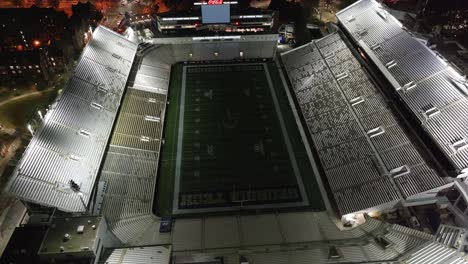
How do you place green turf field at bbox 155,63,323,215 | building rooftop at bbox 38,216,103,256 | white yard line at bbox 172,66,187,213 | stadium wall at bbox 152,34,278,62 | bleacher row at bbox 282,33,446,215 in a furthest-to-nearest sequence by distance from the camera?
stadium wall at bbox 152,34,278,62
green turf field at bbox 155,63,323,215
white yard line at bbox 172,66,187,213
bleacher row at bbox 282,33,446,215
building rooftop at bbox 38,216,103,256

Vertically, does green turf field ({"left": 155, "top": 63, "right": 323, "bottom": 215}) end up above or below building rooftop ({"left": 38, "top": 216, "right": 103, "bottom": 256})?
above

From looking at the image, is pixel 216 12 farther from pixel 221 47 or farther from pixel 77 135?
pixel 77 135

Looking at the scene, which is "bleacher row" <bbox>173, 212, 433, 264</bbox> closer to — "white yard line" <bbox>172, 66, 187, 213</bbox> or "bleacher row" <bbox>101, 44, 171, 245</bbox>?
"white yard line" <bbox>172, 66, 187, 213</bbox>

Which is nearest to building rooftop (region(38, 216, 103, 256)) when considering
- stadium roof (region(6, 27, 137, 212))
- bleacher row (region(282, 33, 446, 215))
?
stadium roof (region(6, 27, 137, 212))

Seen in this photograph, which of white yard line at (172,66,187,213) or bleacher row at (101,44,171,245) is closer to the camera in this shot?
bleacher row at (101,44,171,245)

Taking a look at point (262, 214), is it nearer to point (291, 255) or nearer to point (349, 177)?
point (291, 255)

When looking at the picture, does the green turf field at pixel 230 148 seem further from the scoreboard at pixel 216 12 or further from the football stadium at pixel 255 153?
the scoreboard at pixel 216 12

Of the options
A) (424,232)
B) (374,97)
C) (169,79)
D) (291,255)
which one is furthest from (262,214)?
(169,79)
